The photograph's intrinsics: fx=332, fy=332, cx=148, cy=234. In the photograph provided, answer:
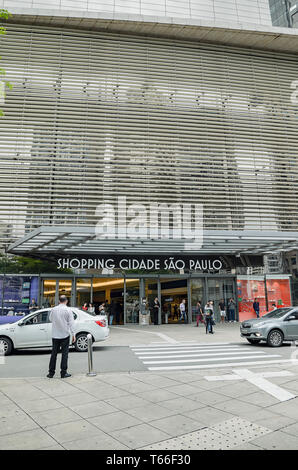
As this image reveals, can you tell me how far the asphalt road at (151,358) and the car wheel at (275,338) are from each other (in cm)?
25

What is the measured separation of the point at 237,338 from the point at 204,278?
28.5 feet

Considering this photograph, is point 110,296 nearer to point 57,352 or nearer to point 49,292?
point 49,292

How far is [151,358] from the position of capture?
32.1 ft

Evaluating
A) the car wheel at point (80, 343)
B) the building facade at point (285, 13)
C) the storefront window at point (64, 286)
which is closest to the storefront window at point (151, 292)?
the storefront window at point (64, 286)

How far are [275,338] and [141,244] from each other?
9087 mm

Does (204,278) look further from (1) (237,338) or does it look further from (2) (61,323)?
(2) (61,323)

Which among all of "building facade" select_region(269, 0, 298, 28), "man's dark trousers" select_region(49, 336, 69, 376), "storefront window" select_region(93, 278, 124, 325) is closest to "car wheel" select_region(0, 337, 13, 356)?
"man's dark trousers" select_region(49, 336, 69, 376)

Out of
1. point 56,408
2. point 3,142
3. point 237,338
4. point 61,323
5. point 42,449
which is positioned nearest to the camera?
point 42,449

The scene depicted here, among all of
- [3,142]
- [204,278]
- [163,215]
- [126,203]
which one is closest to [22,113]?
[3,142]

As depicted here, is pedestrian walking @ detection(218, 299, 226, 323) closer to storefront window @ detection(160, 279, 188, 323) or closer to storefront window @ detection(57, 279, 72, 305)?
storefront window @ detection(160, 279, 188, 323)

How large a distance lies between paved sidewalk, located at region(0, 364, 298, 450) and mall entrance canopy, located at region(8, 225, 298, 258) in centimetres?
969

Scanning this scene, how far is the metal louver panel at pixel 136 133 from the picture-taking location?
1967 cm

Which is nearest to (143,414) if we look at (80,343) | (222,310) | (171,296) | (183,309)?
(80,343)

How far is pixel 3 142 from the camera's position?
1964 cm
